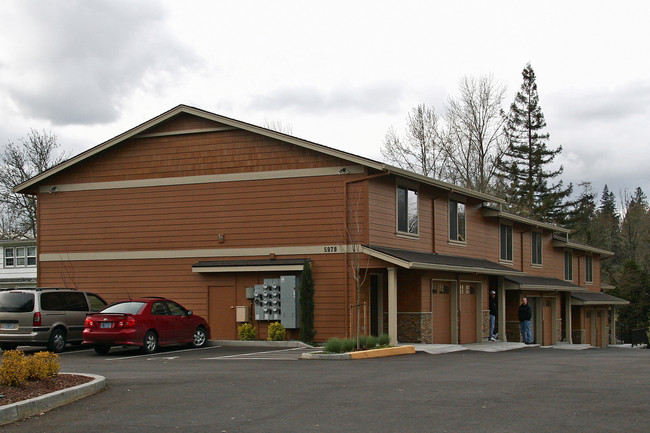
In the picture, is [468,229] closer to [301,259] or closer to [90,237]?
[301,259]

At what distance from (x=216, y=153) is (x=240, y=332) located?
6039mm

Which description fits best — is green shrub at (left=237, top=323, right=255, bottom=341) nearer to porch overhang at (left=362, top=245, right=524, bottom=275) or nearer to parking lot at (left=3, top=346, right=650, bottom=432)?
porch overhang at (left=362, top=245, right=524, bottom=275)

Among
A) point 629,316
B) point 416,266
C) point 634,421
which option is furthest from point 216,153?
point 629,316

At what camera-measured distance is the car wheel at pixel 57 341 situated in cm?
2041

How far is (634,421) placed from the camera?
8938 mm

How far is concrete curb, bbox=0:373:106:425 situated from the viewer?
9469 mm

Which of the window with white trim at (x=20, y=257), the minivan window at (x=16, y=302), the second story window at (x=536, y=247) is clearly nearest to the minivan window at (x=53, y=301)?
the minivan window at (x=16, y=302)

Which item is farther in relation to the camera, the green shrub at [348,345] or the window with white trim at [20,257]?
the window with white trim at [20,257]

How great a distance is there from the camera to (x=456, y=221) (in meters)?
29.0

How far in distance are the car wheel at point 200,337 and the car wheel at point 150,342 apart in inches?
80.8

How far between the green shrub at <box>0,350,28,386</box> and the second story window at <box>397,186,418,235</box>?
600 inches

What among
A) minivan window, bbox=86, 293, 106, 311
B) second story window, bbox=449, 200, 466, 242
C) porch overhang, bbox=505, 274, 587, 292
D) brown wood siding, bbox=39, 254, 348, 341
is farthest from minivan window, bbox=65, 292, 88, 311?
porch overhang, bbox=505, 274, 587, 292

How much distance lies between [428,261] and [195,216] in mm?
8022

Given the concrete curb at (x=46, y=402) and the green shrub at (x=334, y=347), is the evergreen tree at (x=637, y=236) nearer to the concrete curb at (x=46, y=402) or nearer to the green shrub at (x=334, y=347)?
the green shrub at (x=334, y=347)
